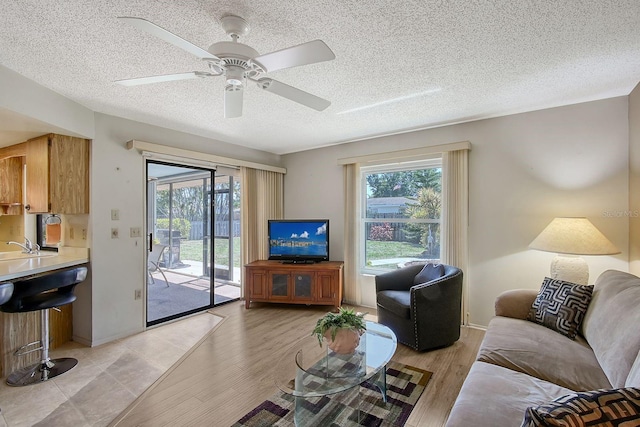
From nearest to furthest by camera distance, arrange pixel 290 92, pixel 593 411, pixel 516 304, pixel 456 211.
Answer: pixel 593 411 < pixel 290 92 < pixel 516 304 < pixel 456 211

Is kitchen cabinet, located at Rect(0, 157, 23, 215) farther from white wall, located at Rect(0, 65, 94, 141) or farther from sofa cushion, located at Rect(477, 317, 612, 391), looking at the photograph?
sofa cushion, located at Rect(477, 317, 612, 391)

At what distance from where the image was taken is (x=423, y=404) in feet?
6.32

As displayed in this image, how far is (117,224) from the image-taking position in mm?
3072

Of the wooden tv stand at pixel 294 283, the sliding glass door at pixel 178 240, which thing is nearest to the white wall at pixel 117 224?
the sliding glass door at pixel 178 240

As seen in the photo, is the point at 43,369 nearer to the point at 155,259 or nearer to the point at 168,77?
the point at 155,259

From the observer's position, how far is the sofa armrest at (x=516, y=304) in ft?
7.57

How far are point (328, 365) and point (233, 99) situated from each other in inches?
75.5

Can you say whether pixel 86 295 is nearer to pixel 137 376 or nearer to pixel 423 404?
pixel 137 376

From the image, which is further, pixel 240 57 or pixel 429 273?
pixel 429 273

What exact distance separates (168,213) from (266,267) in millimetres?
1520

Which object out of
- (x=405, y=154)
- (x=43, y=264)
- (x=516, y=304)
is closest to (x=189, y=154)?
(x=43, y=264)

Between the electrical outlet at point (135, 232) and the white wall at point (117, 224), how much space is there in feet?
0.12

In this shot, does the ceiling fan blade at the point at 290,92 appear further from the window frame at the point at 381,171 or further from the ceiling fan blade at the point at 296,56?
the window frame at the point at 381,171

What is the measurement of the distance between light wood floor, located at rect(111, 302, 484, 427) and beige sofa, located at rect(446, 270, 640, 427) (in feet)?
1.74
